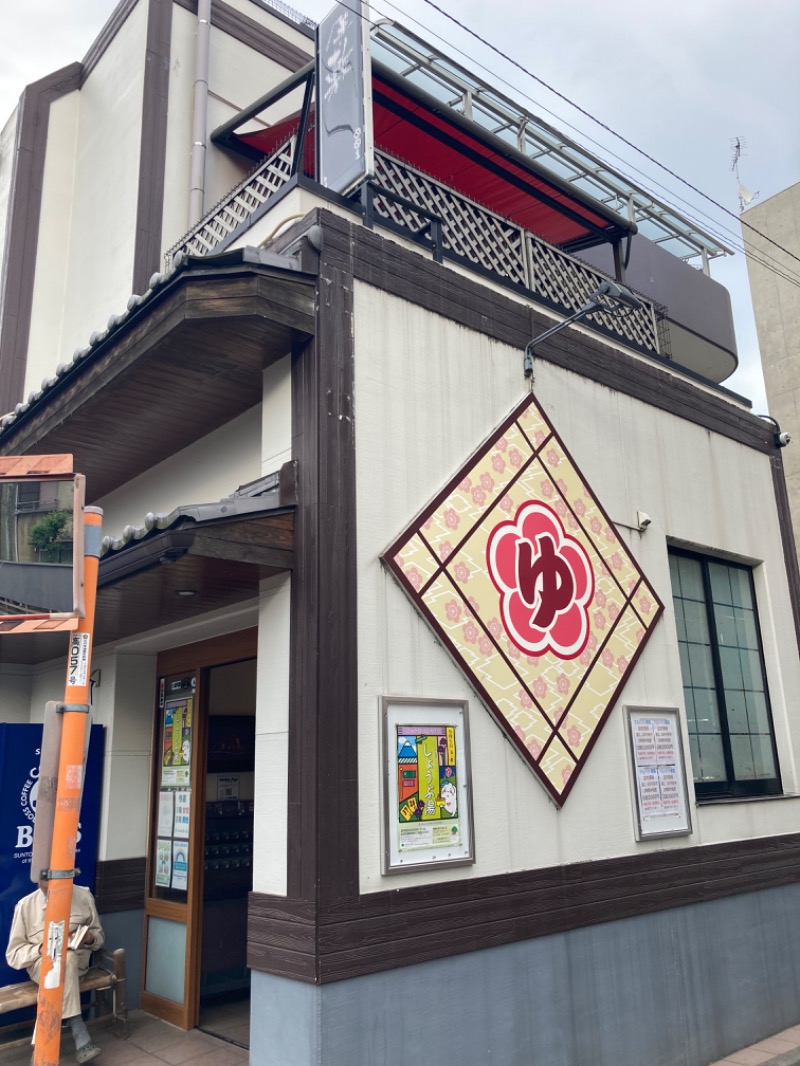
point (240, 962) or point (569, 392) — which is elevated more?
point (569, 392)

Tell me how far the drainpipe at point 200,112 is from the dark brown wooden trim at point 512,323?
435 cm

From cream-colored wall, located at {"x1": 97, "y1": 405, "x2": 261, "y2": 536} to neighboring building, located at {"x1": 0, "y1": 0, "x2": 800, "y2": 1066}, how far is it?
0.04m

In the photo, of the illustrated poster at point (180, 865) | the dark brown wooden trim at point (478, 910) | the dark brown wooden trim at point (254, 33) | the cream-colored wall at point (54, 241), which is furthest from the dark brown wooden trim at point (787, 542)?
the cream-colored wall at point (54, 241)

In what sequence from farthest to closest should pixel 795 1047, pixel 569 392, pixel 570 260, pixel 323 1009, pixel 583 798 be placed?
pixel 570 260
pixel 569 392
pixel 795 1047
pixel 583 798
pixel 323 1009

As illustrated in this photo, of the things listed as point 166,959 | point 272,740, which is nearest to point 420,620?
point 272,740

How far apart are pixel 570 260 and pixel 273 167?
2919mm

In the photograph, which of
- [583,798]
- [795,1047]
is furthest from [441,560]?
[795,1047]

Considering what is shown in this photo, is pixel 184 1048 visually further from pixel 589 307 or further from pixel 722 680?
pixel 589 307

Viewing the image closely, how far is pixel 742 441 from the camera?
367 inches

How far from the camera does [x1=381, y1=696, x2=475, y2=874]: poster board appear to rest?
5.18 metres

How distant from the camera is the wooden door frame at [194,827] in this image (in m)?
6.68

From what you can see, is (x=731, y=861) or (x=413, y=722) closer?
(x=413, y=722)

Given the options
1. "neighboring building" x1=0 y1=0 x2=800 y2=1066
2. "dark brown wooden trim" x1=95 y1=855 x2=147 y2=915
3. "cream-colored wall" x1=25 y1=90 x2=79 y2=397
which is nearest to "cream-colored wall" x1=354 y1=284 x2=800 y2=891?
"neighboring building" x1=0 y1=0 x2=800 y2=1066

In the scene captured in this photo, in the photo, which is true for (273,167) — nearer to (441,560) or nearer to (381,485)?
(381,485)
